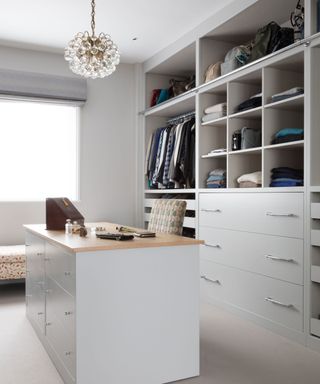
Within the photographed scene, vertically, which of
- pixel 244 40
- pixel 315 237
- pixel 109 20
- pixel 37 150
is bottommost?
pixel 315 237

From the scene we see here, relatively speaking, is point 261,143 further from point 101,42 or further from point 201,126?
point 101,42

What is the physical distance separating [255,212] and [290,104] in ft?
2.81

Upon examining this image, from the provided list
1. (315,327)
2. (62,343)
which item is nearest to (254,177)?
(315,327)

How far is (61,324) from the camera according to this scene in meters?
2.29

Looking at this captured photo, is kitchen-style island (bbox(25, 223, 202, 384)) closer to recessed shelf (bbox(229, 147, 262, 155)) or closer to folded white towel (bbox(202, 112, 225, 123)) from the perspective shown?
recessed shelf (bbox(229, 147, 262, 155))

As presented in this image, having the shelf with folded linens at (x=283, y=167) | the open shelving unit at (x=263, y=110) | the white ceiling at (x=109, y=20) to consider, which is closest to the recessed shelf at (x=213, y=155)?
the open shelving unit at (x=263, y=110)

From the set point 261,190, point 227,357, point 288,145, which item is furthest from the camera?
point 261,190

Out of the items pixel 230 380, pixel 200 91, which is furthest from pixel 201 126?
pixel 230 380

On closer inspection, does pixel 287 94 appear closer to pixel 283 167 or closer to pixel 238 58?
pixel 283 167

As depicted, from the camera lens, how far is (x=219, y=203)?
3.67m

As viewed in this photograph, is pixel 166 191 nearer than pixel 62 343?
No

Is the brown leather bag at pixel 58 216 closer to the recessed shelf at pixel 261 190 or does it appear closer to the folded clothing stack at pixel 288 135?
the recessed shelf at pixel 261 190

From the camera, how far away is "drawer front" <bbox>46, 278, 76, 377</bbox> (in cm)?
209

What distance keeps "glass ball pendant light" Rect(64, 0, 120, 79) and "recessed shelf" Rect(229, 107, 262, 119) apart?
120 cm
